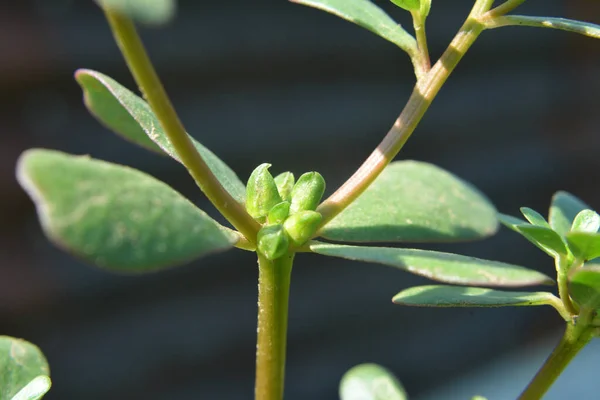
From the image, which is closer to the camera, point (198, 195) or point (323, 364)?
point (198, 195)

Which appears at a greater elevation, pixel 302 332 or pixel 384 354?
pixel 302 332

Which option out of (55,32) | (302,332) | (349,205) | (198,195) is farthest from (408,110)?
(302,332)

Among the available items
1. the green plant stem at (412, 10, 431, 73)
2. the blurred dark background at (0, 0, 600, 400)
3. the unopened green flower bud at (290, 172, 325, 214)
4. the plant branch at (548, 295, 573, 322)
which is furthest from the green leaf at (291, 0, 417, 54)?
the blurred dark background at (0, 0, 600, 400)

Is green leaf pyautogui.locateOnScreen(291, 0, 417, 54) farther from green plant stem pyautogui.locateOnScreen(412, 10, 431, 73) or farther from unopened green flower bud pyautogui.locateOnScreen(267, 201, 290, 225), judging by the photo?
unopened green flower bud pyautogui.locateOnScreen(267, 201, 290, 225)

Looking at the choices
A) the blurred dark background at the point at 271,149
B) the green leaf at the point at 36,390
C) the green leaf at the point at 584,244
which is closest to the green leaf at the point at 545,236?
the green leaf at the point at 584,244

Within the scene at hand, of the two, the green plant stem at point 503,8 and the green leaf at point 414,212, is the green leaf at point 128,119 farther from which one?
the green plant stem at point 503,8

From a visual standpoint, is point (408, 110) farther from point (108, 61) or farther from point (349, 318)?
point (349, 318)
